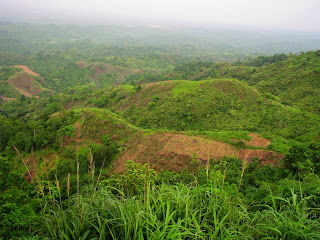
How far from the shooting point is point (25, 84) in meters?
76.4

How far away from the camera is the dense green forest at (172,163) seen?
2995 millimetres

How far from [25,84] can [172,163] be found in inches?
3472

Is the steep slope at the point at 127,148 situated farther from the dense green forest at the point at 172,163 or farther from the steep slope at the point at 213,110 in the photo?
the steep slope at the point at 213,110

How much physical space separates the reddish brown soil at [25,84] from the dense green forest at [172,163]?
26623 millimetres

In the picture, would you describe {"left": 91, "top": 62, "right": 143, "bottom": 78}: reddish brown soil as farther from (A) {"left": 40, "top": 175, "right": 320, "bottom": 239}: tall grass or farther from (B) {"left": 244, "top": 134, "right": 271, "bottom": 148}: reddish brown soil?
(A) {"left": 40, "top": 175, "right": 320, "bottom": 239}: tall grass

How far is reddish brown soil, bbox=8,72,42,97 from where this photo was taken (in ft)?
240

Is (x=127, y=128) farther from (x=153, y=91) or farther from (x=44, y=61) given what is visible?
(x=44, y=61)

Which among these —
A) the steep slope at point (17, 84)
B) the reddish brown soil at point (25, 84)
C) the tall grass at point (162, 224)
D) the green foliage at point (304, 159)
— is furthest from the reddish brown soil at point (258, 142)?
the reddish brown soil at point (25, 84)

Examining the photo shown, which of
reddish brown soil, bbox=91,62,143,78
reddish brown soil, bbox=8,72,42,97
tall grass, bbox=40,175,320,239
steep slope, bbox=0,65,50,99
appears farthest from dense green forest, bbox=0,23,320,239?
reddish brown soil, bbox=91,62,143,78

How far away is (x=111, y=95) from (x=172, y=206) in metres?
43.4

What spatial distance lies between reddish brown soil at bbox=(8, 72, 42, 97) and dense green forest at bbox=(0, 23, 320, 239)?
1048 inches

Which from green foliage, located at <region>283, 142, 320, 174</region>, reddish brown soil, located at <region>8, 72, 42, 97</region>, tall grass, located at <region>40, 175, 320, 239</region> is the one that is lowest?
reddish brown soil, located at <region>8, 72, 42, 97</region>

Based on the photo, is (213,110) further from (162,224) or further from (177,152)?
(162,224)

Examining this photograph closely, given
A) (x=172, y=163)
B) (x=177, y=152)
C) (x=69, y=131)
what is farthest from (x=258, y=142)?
(x=69, y=131)
